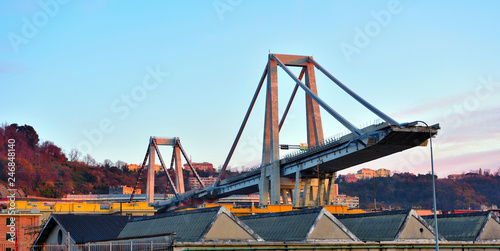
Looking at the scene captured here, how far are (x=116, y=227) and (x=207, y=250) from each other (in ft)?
61.7

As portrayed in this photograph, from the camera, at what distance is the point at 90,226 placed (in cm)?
5084

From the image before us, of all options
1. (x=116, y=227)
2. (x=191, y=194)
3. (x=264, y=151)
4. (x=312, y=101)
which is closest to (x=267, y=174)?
(x=264, y=151)

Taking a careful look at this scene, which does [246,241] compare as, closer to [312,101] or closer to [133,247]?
[133,247]

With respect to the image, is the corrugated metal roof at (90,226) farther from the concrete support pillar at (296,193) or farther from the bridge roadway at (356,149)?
the concrete support pillar at (296,193)

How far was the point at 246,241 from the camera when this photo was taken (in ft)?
126

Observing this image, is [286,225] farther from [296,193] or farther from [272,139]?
[272,139]

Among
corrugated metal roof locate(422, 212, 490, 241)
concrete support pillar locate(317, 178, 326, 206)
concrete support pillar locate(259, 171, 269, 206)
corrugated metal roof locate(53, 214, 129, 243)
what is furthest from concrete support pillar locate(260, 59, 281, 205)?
corrugated metal roof locate(53, 214, 129, 243)

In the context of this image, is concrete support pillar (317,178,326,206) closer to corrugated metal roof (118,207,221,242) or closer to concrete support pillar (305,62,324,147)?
concrete support pillar (305,62,324,147)

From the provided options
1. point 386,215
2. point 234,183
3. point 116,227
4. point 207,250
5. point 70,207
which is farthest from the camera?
point 234,183

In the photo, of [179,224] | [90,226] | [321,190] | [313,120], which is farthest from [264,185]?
[179,224]

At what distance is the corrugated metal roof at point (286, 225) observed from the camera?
42.8 m

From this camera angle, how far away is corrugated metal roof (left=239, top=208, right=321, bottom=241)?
141 ft

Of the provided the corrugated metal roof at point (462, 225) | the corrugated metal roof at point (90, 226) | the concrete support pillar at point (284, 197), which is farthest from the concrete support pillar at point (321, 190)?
the corrugated metal roof at point (90, 226)

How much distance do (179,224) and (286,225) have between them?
786 centimetres
